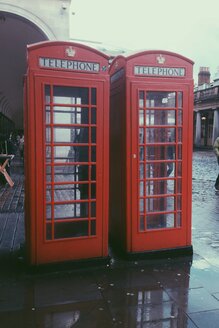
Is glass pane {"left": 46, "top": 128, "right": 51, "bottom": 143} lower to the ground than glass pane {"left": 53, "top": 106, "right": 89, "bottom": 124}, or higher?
lower

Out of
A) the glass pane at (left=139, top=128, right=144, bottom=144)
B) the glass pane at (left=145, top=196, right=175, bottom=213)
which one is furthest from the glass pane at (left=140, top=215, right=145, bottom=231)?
the glass pane at (left=139, top=128, right=144, bottom=144)

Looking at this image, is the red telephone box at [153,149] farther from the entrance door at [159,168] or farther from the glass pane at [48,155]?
the glass pane at [48,155]

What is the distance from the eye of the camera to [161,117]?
429 centimetres

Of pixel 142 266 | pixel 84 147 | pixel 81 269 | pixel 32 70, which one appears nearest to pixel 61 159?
pixel 84 147

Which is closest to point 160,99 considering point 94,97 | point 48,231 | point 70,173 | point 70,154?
point 94,97

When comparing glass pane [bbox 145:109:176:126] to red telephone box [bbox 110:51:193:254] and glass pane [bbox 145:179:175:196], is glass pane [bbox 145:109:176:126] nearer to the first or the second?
red telephone box [bbox 110:51:193:254]

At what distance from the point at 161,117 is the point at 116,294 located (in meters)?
2.11

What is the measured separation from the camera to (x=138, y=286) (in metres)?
3.60

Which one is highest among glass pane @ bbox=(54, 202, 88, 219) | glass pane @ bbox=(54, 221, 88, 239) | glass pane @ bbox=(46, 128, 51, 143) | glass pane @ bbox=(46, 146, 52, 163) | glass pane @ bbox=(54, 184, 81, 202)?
glass pane @ bbox=(46, 128, 51, 143)

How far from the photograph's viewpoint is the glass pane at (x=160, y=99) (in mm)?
4195

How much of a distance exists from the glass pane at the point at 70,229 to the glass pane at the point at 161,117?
Answer: 1.45 m

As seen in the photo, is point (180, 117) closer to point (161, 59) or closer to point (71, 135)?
point (161, 59)

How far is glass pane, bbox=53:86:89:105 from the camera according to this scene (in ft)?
12.6

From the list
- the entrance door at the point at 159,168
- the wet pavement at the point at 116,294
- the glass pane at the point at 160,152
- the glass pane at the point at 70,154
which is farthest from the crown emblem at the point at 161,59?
the wet pavement at the point at 116,294
